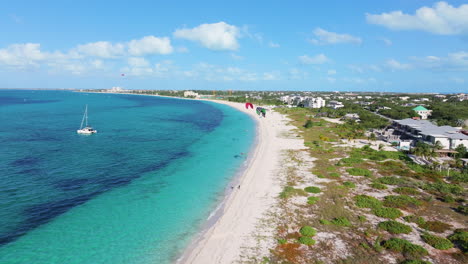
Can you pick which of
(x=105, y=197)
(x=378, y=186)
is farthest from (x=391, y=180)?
(x=105, y=197)

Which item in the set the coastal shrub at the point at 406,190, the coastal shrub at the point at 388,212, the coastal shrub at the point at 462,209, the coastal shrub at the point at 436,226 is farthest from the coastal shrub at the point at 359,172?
the coastal shrub at the point at 436,226

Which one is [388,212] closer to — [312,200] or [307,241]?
[312,200]

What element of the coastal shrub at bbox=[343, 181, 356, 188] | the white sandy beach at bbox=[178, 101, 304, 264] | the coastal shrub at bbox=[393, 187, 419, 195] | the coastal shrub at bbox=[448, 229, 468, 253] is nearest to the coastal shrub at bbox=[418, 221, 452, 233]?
the coastal shrub at bbox=[448, 229, 468, 253]

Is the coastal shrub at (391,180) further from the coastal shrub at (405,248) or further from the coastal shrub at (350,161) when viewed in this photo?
the coastal shrub at (405,248)

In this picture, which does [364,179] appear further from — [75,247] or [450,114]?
[450,114]

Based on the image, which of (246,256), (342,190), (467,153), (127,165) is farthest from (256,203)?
(467,153)

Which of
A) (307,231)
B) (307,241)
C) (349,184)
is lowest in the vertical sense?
(307,241)
